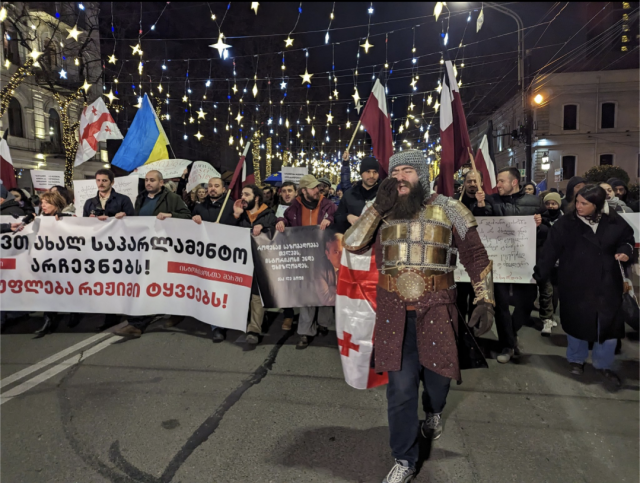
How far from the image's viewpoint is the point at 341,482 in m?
2.72

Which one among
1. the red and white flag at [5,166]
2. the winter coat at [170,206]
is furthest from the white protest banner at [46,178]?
the winter coat at [170,206]

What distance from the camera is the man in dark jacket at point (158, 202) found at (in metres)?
5.93

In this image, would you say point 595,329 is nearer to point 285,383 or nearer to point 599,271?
point 599,271

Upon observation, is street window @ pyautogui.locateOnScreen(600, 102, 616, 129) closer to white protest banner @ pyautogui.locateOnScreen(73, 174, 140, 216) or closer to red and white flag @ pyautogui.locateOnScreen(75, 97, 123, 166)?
red and white flag @ pyautogui.locateOnScreen(75, 97, 123, 166)

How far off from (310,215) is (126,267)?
100 inches

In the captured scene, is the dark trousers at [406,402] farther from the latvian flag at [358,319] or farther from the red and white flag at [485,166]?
the red and white flag at [485,166]

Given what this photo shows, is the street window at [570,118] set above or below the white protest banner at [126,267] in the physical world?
above

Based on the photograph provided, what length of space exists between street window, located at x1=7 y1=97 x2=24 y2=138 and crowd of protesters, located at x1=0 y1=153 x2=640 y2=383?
76.1 ft

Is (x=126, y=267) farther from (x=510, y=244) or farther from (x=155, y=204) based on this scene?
(x=510, y=244)

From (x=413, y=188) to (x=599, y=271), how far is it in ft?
8.59

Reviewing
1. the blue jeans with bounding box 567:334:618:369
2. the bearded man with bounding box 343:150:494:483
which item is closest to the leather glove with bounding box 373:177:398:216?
the bearded man with bounding box 343:150:494:483

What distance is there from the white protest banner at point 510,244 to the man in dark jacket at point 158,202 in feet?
12.4

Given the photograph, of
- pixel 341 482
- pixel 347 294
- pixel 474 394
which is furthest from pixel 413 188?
pixel 474 394

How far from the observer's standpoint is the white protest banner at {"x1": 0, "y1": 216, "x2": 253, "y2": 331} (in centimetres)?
544
